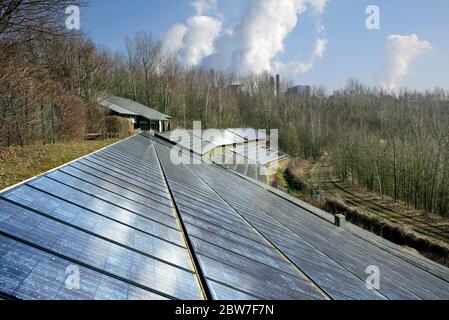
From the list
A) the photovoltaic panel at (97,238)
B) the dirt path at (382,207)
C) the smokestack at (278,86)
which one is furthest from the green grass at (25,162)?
the smokestack at (278,86)

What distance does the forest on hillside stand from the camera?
Answer: 16.4m

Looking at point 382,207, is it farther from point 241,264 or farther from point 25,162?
point 241,264

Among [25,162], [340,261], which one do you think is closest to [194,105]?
[25,162]

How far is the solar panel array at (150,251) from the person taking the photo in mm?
2848

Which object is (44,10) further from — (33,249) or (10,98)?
(33,249)

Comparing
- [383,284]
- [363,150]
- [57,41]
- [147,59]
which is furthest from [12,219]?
[147,59]

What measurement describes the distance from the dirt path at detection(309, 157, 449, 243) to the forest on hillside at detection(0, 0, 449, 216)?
2181mm

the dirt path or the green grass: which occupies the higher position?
the green grass

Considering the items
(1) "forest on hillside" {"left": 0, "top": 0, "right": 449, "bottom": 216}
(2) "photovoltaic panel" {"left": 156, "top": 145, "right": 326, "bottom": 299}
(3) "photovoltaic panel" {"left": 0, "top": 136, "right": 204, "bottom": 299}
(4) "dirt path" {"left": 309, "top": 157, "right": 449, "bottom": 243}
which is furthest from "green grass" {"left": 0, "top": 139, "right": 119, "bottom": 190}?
(4) "dirt path" {"left": 309, "top": 157, "right": 449, "bottom": 243}

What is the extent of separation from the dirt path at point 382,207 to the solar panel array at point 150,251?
829 inches

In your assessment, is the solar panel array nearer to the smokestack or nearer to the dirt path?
the dirt path

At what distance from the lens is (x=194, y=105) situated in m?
68.6

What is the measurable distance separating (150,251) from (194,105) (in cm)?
6644

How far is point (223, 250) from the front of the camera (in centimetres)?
465
